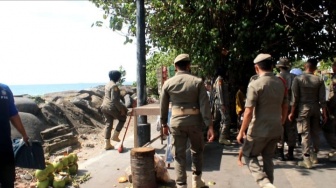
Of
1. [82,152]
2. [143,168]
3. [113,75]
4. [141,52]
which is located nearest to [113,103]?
[113,75]

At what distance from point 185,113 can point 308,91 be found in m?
2.79

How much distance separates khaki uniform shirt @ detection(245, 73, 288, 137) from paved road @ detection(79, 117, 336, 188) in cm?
140

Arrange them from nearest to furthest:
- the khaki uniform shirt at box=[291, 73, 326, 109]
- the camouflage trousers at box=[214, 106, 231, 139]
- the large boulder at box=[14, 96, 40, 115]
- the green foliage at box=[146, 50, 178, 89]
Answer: the khaki uniform shirt at box=[291, 73, 326, 109] < the camouflage trousers at box=[214, 106, 231, 139] < the large boulder at box=[14, 96, 40, 115] < the green foliage at box=[146, 50, 178, 89]

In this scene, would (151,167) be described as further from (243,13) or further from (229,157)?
(243,13)

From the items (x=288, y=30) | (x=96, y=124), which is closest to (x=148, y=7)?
(x=288, y=30)

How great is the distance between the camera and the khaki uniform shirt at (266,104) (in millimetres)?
4633

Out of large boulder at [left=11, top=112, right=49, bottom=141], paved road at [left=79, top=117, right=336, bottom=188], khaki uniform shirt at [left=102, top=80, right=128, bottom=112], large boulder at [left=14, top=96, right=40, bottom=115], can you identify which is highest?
khaki uniform shirt at [left=102, top=80, right=128, bottom=112]

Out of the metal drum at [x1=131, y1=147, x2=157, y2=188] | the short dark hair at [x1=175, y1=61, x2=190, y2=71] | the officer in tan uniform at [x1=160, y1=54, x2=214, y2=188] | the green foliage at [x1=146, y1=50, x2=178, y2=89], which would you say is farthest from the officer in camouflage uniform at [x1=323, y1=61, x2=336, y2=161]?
the green foliage at [x1=146, y1=50, x2=178, y2=89]

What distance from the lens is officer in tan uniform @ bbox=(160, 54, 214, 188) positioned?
16.8 ft

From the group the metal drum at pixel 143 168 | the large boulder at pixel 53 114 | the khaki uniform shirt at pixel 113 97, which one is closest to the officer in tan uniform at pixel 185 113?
the metal drum at pixel 143 168

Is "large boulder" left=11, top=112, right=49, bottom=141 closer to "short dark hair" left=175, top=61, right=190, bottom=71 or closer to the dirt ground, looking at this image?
the dirt ground

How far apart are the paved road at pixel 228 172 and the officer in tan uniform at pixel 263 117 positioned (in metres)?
1.09

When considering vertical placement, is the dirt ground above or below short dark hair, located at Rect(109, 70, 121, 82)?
below

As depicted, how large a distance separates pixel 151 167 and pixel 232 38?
5087mm
